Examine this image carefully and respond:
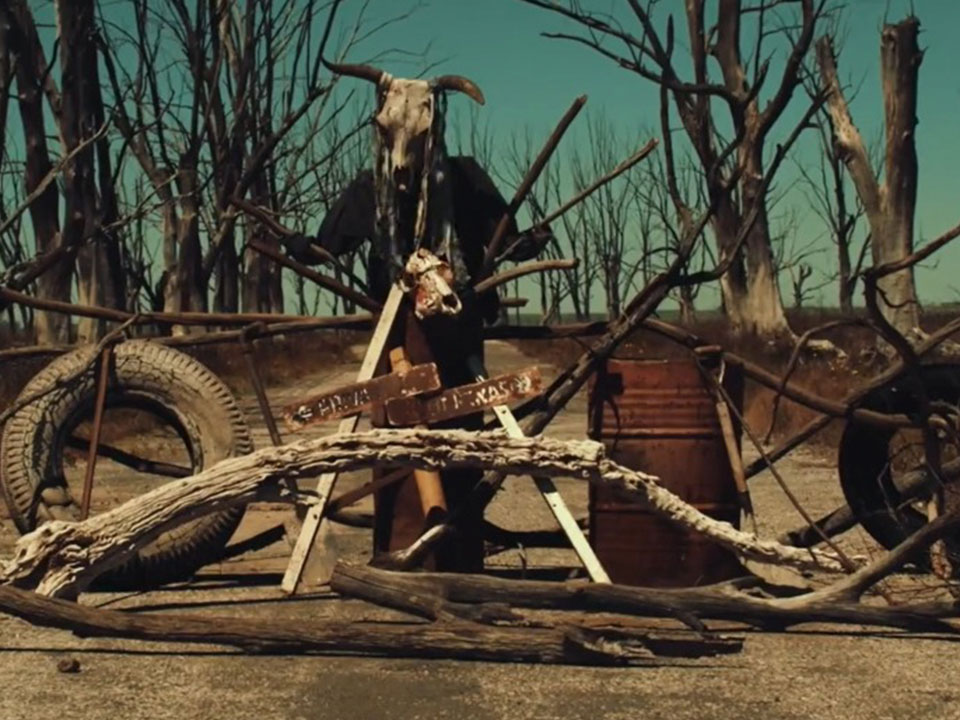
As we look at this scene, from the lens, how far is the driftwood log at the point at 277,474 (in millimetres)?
5586

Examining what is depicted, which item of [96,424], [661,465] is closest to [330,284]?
[96,424]

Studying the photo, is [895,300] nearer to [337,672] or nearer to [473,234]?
[473,234]

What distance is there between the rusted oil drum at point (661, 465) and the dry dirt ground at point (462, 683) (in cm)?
77

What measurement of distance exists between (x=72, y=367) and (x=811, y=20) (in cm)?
396

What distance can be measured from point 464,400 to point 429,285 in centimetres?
56

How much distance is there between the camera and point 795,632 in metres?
5.75

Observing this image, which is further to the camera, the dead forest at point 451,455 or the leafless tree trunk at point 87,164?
the leafless tree trunk at point 87,164

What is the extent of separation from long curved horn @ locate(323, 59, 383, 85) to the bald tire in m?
1.60

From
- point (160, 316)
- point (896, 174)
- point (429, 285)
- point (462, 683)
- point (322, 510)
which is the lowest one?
point (462, 683)

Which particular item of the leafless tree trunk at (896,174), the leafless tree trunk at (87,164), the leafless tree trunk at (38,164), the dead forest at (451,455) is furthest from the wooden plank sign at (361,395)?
the leafless tree trunk at (896,174)

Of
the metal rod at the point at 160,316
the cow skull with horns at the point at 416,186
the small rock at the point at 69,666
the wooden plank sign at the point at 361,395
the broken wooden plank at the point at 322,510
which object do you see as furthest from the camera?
the metal rod at the point at 160,316

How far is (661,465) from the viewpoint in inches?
253

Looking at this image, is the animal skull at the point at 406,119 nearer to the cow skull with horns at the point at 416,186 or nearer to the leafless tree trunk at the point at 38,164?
the cow skull with horns at the point at 416,186

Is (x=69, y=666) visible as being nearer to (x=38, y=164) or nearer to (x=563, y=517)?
(x=563, y=517)
